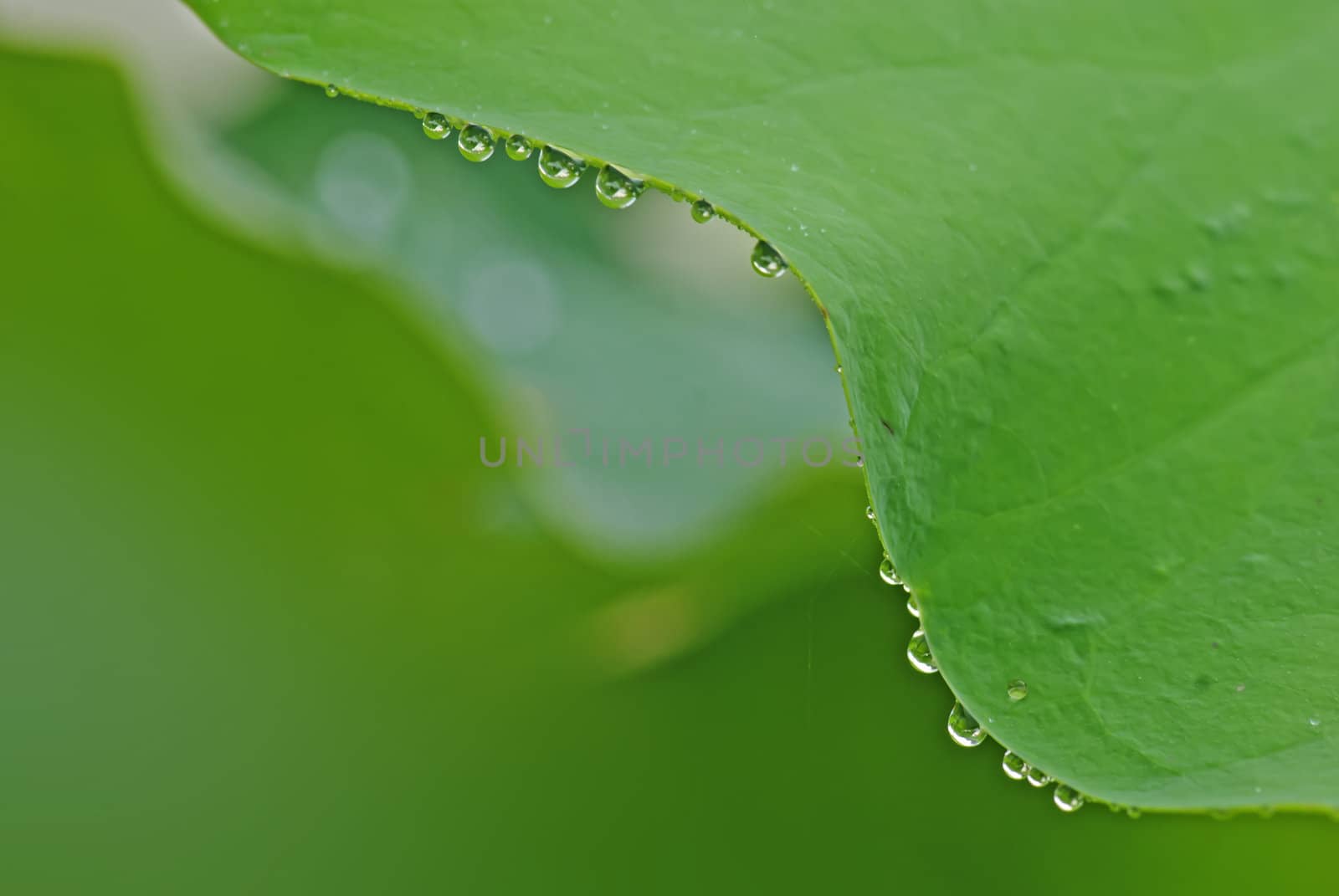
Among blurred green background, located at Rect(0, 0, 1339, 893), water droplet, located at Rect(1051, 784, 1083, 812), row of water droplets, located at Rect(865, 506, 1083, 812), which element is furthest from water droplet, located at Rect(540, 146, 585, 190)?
blurred green background, located at Rect(0, 0, 1339, 893)

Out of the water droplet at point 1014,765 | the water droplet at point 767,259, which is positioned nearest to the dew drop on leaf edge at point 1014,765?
the water droplet at point 1014,765

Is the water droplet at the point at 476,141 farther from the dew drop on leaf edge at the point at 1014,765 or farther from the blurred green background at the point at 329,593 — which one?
the blurred green background at the point at 329,593

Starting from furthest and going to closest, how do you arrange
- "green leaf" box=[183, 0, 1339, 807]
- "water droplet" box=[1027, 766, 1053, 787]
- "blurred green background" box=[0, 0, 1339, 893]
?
"blurred green background" box=[0, 0, 1339, 893]
"water droplet" box=[1027, 766, 1053, 787]
"green leaf" box=[183, 0, 1339, 807]

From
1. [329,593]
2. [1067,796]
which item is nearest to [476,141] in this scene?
[1067,796]

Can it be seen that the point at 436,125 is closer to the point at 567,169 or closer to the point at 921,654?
the point at 567,169

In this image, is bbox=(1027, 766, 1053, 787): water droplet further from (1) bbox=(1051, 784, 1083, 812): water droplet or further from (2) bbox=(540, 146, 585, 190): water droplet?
(2) bbox=(540, 146, 585, 190): water droplet

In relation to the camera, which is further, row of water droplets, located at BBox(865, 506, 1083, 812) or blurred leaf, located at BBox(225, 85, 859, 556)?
blurred leaf, located at BBox(225, 85, 859, 556)
